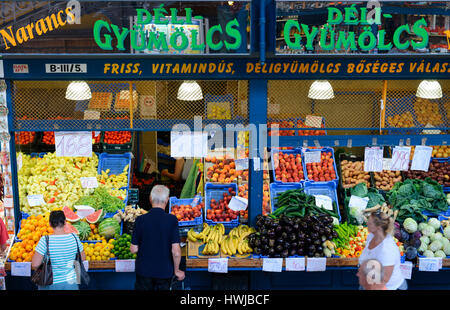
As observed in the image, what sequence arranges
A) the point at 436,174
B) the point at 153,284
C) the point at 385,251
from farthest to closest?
the point at 436,174, the point at 153,284, the point at 385,251

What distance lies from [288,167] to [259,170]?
1.58 metres

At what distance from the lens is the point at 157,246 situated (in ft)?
17.9

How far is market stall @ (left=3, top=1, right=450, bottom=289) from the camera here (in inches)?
241

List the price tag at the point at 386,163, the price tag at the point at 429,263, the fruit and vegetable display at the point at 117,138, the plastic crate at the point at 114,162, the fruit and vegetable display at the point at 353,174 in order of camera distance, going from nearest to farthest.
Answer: the price tag at the point at 429,263 → the price tag at the point at 386,163 → the fruit and vegetable display at the point at 353,174 → the plastic crate at the point at 114,162 → the fruit and vegetable display at the point at 117,138

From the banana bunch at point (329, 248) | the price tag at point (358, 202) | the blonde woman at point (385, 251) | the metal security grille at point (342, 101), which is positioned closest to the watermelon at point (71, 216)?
the banana bunch at point (329, 248)

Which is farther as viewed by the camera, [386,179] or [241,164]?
[386,179]

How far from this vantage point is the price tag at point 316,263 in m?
6.63

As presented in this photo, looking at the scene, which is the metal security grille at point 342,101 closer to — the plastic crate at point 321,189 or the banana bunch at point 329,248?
the plastic crate at point 321,189

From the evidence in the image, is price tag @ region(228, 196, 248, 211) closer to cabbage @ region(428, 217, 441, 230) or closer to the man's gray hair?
the man's gray hair

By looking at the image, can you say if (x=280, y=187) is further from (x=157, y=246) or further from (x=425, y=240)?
(x=157, y=246)

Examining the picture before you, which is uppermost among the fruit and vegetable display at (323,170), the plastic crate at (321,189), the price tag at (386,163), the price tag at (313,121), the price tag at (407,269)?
the price tag at (313,121)

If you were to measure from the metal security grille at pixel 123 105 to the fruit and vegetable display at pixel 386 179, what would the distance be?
2.43 metres

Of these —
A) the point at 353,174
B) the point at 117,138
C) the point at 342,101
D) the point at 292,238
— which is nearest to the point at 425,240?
the point at 292,238

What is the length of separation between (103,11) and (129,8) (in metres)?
0.29
